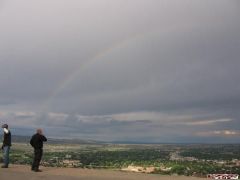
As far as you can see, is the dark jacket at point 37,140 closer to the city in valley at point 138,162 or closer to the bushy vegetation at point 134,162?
the city in valley at point 138,162

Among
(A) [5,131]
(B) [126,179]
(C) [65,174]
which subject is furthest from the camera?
(A) [5,131]

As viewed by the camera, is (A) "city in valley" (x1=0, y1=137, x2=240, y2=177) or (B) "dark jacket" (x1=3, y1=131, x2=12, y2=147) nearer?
(B) "dark jacket" (x1=3, y1=131, x2=12, y2=147)

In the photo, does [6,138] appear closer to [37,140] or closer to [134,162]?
[37,140]

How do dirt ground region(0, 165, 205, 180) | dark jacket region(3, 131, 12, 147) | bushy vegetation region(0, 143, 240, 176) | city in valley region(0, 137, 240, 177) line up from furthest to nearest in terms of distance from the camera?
bushy vegetation region(0, 143, 240, 176) → city in valley region(0, 137, 240, 177) → dark jacket region(3, 131, 12, 147) → dirt ground region(0, 165, 205, 180)

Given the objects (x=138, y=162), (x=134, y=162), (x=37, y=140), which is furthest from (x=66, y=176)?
(x=134, y=162)

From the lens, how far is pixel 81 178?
21531 millimetres

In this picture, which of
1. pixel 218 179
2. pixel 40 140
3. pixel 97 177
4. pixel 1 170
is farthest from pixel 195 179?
pixel 1 170

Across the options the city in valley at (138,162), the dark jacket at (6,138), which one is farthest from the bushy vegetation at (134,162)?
the dark jacket at (6,138)

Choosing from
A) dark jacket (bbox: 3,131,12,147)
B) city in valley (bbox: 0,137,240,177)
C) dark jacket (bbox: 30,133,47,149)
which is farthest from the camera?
city in valley (bbox: 0,137,240,177)

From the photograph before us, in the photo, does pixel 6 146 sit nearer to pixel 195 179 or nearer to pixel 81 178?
pixel 81 178

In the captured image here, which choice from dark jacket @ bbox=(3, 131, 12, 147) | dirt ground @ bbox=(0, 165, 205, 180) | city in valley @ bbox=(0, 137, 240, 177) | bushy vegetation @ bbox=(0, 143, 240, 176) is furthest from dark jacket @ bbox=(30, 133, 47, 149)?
bushy vegetation @ bbox=(0, 143, 240, 176)

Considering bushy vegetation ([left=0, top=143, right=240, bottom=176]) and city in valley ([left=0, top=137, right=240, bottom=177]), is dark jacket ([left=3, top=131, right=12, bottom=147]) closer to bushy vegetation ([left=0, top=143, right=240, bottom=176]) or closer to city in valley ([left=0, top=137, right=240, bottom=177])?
city in valley ([left=0, top=137, right=240, bottom=177])

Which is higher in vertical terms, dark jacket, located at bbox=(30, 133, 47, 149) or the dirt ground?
dark jacket, located at bbox=(30, 133, 47, 149)

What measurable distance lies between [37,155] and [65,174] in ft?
6.84
